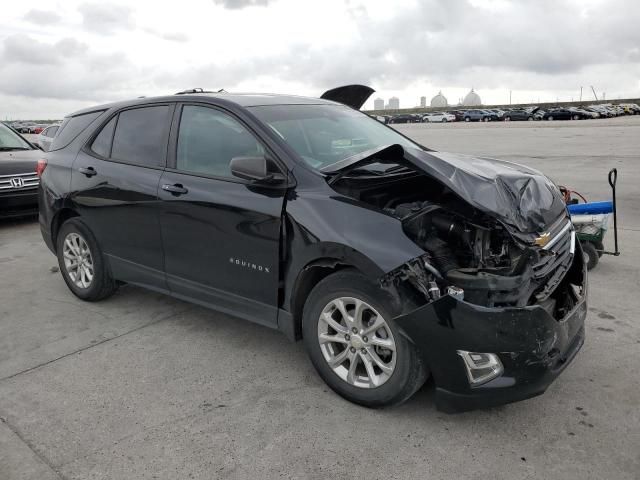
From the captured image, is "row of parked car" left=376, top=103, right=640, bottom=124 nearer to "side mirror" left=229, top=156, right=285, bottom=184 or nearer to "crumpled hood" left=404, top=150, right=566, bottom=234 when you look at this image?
A: "crumpled hood" left=404, top=150, right=566, bottom=234

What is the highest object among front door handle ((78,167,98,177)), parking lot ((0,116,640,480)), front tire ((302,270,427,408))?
front door handle ((78,167,98,177))

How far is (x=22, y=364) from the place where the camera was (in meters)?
3.86

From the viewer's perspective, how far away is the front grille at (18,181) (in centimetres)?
823

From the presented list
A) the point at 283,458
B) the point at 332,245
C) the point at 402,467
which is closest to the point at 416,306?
the point at 332,245

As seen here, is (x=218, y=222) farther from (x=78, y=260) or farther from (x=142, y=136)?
(x=78, y=260)

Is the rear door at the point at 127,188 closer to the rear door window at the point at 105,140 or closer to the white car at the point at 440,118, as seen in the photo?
the rear door window at the point at 105,140

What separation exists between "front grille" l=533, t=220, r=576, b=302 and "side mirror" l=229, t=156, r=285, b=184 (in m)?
1.57

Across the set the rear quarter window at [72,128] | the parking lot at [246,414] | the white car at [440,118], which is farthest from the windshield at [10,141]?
the white car at [440,118]

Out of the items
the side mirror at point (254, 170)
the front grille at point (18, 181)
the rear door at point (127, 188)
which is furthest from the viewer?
the front grille at point (18, 181)

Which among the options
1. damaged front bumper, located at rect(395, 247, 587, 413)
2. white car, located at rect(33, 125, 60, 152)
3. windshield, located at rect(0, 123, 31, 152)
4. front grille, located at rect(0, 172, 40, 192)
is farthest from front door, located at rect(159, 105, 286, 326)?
white car, located at rect(33, 125, 60, 152)

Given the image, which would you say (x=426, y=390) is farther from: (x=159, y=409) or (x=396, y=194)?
(x=159, y=409)

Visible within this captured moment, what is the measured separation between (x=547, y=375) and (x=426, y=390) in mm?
801

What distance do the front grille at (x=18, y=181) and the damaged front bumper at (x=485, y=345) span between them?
7511mm

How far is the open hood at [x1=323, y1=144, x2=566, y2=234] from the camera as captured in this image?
2941 mm
